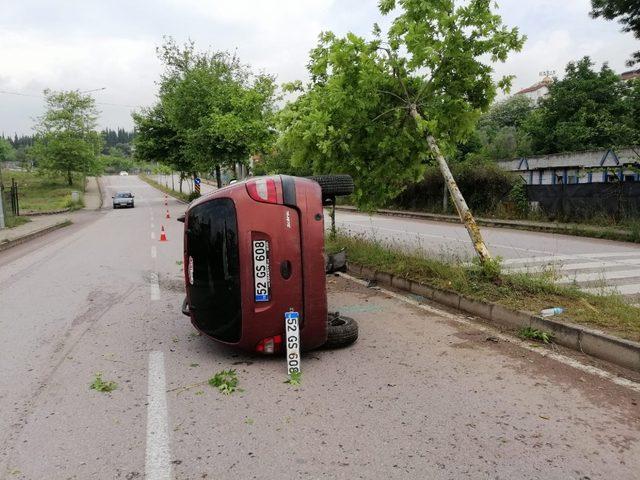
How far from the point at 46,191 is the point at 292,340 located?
5466cm

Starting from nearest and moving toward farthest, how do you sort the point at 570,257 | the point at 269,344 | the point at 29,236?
the point at 269,344, the point at 570,257, the point at 29,236

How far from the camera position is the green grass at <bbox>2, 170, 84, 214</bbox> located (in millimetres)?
39594

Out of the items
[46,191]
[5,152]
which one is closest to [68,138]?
[46,191]

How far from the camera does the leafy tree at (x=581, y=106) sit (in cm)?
4166

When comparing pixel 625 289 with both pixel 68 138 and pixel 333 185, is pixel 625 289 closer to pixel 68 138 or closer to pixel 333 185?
pixel 333 185

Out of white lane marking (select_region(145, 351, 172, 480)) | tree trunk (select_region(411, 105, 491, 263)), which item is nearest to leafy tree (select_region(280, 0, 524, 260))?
tree trunk (select_region(411, 105, 491, 263))


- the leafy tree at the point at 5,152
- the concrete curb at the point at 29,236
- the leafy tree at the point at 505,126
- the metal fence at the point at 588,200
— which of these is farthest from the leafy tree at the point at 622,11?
the leafy tree at the point at 5,152

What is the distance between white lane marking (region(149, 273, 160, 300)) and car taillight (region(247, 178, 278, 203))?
3969 millimetres

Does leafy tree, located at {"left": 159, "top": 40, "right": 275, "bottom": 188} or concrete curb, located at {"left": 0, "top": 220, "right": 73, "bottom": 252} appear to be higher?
leafy tree, located at {"left": 159, "top": 40, "right": 275, "bottom": 188}

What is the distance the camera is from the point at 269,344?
4406 millimetres

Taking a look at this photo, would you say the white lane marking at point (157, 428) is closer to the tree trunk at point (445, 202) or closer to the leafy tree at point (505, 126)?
the tree trunk at point (445, 202)

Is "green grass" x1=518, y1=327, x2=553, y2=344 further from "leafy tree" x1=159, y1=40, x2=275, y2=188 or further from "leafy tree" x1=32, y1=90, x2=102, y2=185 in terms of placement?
"leafy tree" x1=32, y1=90, x2=102, y2=185

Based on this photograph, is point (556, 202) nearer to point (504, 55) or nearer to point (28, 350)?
point (504, 55)

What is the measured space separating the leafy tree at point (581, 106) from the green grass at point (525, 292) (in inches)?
1548
